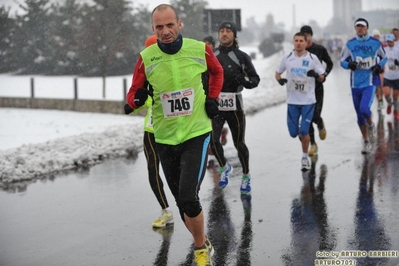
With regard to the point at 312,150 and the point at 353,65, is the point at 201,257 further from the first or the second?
the point at 353,65

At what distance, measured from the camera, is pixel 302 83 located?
357 inches

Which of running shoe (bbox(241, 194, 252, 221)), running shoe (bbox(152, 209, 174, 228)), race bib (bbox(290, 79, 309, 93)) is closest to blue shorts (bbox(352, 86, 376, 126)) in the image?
race bib (bbox(290, 79, 309, 93))

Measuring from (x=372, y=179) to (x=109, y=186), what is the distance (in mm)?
3377

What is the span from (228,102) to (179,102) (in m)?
2.69

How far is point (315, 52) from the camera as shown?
10328mm

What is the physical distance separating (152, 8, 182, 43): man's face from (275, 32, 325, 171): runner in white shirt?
4373 mm

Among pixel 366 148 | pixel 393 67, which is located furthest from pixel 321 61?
pixel 393 67

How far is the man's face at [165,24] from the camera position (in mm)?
4746

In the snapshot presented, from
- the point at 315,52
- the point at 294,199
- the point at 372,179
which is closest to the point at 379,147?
the point at 315,52

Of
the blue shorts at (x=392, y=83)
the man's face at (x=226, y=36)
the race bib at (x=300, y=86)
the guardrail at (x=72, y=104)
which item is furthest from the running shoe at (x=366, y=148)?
the guardrail at (x=72, y=104)

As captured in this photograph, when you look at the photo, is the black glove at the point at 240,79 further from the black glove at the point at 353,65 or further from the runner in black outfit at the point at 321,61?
the black glove at the point at 353,65

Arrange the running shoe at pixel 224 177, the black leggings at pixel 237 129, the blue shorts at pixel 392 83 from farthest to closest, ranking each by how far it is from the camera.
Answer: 1. the blue shorts at pixel 392 83
2. the running shoe at pixel 224 177
3. the black leggings at pixel 237 129

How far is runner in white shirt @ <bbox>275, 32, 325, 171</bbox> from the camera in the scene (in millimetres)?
8992

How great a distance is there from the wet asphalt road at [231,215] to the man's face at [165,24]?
1.79m
